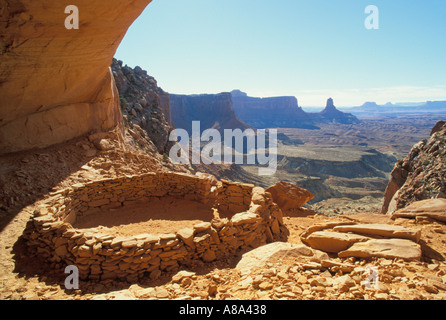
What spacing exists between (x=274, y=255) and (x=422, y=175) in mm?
14585

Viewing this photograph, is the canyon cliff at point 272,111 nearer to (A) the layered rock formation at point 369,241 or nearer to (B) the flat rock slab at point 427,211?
(B) the flat rock slab at point 427,211

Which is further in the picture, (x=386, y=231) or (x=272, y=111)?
(x=272, y=111)

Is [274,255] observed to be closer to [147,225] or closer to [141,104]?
[147,225]

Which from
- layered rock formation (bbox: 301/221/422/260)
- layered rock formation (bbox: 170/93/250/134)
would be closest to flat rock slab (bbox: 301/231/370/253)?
layered rock formation (bbox: 301/221/422/260)

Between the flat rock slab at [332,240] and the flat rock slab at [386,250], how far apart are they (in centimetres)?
14

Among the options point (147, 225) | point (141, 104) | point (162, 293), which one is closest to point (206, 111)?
point (141, 104)

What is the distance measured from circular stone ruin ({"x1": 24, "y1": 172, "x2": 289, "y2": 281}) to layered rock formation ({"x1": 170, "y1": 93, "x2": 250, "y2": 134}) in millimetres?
80696

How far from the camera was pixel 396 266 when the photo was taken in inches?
154

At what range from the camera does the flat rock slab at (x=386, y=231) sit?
15.8ft

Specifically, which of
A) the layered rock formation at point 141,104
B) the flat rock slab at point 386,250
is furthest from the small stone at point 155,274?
the layered rock formation at point 141,104

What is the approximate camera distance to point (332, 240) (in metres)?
5.10
